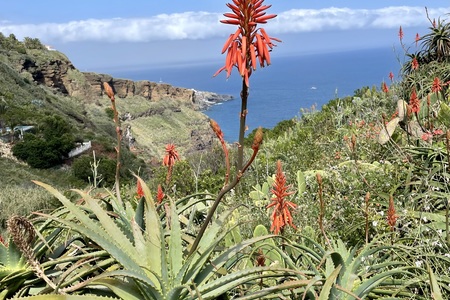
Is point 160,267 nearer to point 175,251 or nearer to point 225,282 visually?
point 175,251

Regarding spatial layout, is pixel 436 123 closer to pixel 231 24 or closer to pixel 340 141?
pixel 340 141

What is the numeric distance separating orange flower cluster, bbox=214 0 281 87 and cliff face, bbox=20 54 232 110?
59770 millimetres

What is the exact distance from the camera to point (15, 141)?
3259cm

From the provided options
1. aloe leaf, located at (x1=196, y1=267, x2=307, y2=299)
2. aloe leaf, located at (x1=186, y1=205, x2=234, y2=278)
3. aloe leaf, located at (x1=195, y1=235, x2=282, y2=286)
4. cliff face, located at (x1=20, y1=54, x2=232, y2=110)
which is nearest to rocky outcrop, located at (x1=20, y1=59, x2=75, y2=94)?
cliff face, located at (x1=20, y1=54, x2=232, y2=110)

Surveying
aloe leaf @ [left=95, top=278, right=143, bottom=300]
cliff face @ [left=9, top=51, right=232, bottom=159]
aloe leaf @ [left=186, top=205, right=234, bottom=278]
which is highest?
aloe leaf @ [left=186, top=205, right=234, bottom=278]

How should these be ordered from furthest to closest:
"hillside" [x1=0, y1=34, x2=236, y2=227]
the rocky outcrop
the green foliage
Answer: the rocky outcrop → the green foliage → "hillside" [x1=0, y1=34, x2=236, y2=227]

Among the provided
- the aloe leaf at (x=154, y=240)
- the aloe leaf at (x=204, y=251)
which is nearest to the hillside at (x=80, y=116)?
the aloe leaf at (x=154, y=240)

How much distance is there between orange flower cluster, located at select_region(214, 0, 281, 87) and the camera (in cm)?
157

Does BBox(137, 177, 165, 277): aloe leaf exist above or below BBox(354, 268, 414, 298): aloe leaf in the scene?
above

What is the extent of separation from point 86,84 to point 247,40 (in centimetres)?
7689

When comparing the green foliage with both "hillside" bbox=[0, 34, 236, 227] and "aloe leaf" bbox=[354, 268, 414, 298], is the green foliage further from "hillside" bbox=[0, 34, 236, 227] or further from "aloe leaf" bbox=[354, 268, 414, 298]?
"aloe leaf" bbox=[354, 268, 414, 298]

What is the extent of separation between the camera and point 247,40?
1593 mm

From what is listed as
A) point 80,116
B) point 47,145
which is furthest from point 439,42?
point 80,116

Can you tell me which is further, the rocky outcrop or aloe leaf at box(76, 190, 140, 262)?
the rocky outcrop
